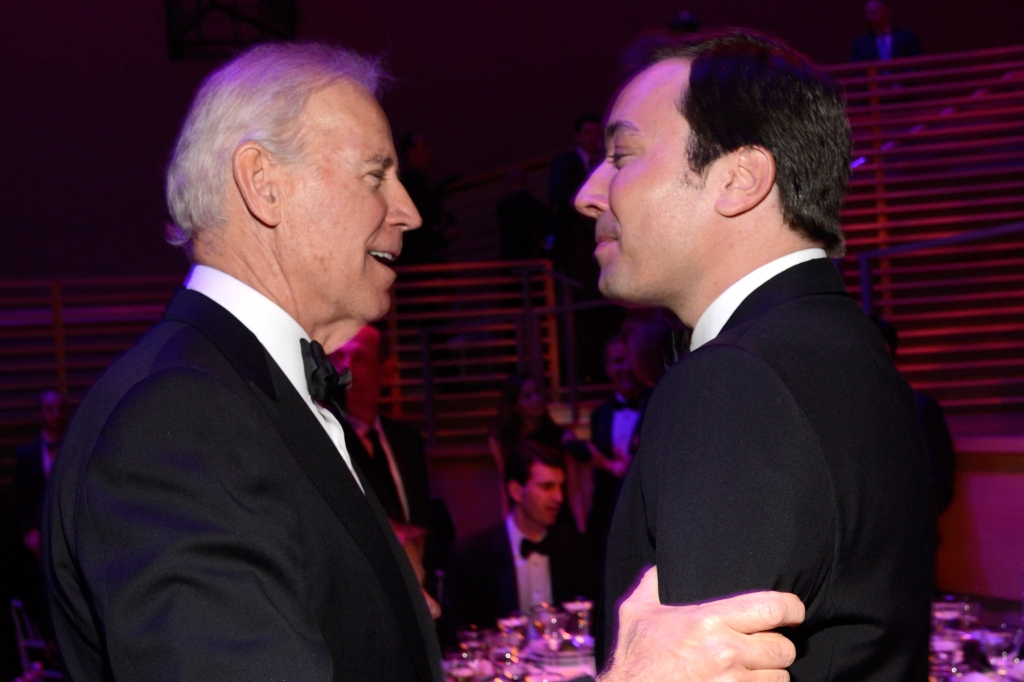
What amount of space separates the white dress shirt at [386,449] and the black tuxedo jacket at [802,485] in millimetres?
3365

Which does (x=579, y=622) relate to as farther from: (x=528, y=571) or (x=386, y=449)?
(x=386, y=449)

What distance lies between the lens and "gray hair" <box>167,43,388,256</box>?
176cm

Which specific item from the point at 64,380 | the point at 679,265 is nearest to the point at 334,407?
the point at 679,265

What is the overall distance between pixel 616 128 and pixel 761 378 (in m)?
0.60

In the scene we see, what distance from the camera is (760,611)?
1.09 m

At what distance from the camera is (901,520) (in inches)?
52.7

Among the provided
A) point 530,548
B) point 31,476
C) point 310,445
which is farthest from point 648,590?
point 31,476

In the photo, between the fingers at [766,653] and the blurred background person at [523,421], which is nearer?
the fingers at [766,653]

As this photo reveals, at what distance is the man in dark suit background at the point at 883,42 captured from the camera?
9664 mm

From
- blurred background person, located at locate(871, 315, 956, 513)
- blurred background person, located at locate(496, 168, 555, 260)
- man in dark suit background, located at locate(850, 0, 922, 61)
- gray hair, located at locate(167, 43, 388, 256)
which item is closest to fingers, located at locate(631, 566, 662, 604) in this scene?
gray hair, located at locate(167, 43, 388, 256)

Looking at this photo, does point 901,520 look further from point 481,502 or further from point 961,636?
point 481,502

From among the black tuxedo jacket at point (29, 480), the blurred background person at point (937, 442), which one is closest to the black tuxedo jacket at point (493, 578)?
the blurred background person at point (937, 442)

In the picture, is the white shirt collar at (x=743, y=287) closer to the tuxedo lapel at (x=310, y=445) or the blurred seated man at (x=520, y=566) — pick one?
the tuxedo lapel at (x=310, y=445)

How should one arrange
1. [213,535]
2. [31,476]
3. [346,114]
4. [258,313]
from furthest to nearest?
1. [31,476]
2. [346,114]
3. [258,313]
4. [213,535]
